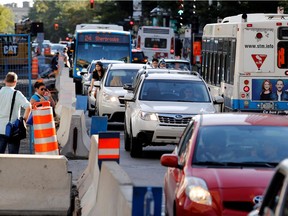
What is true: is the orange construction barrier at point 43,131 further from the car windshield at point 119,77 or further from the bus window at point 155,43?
the bus window at point 155,43

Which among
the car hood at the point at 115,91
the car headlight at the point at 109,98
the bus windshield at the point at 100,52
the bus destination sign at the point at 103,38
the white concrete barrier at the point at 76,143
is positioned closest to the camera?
the white concrete barrier at the point at 76,143

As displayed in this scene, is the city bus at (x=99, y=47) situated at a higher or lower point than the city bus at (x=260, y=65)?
lower

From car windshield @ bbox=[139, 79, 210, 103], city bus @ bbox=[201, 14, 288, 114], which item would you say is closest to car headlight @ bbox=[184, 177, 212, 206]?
car windshield @ bbox=[139, 79, 210, 103]

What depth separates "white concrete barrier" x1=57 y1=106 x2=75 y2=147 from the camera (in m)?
21.5

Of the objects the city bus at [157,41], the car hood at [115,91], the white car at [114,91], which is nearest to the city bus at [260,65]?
→ the white car at [114,91]

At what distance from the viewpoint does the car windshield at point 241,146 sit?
34.2 feet

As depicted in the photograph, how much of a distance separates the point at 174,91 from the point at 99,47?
2598 centimetres

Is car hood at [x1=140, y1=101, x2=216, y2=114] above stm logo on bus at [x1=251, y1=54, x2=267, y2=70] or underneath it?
underneath

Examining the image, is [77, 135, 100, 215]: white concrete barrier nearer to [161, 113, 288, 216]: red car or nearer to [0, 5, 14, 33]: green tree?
[161, 113, 288, 216]: red car

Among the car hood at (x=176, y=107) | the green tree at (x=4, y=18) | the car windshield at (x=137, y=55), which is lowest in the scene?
the green tree at (x=4, y=18)

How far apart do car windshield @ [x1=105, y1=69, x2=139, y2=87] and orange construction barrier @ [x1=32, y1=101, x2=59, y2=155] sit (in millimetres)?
10703

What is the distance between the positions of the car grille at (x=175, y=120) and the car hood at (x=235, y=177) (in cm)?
988

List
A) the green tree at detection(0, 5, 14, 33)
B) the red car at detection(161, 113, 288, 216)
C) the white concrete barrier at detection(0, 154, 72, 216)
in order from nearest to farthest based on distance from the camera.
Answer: the red car at detection(161, 113, 288, 216) → the white concrete barrier at detection(0, 154, 72, 216) → the green tree at detection(0, 5, 14, 33)

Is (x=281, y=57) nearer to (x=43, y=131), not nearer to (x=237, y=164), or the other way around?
(x=43, y=131)
